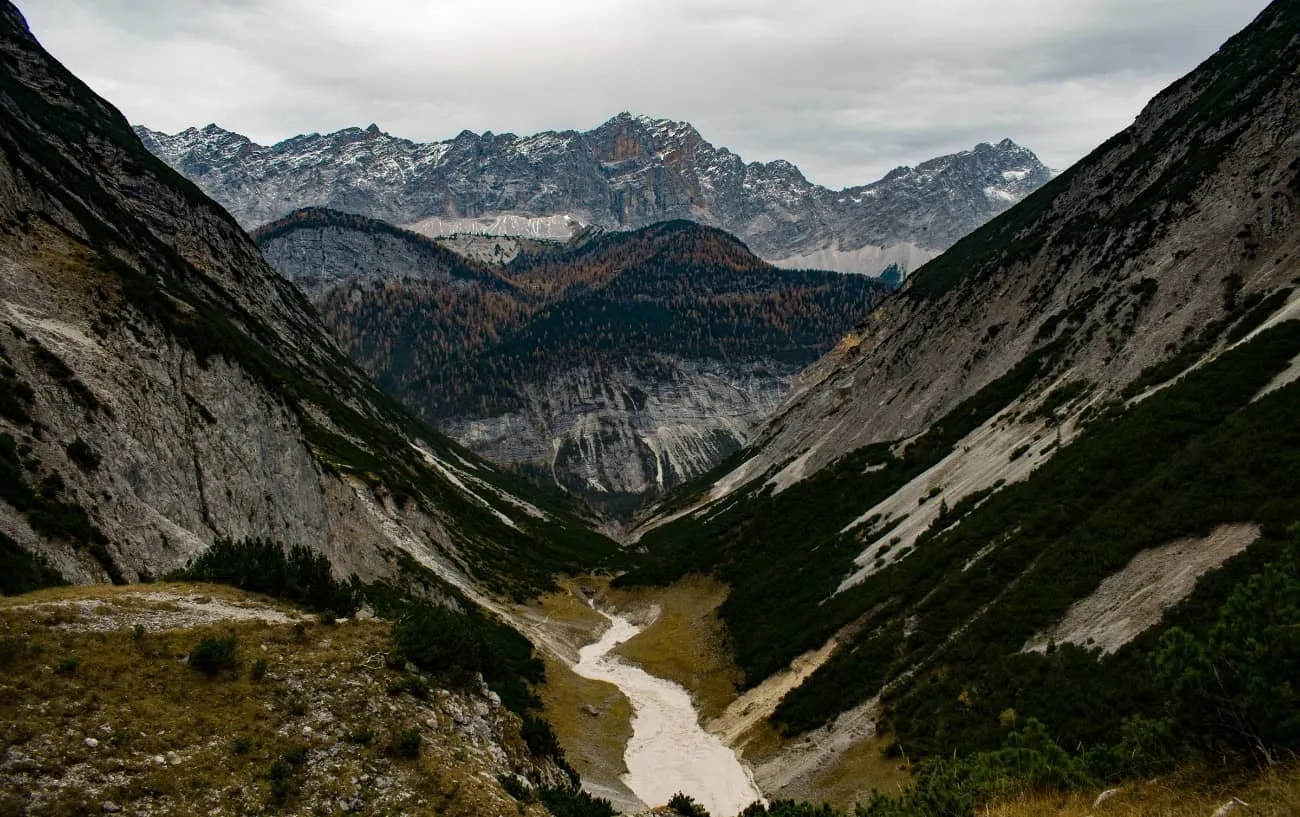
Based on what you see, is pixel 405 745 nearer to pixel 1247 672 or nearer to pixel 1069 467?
pixel 1247 672

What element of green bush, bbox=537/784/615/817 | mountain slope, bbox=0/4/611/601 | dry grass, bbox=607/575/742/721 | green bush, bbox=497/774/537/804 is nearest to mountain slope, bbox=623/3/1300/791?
dry grass, bbox=607/575/742/721

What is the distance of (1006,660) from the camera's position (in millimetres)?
30906

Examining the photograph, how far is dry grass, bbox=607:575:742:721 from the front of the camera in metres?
53.5

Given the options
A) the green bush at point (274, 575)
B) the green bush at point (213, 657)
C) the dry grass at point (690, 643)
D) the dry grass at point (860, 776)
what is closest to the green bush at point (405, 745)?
the green bush at point (213, 657)

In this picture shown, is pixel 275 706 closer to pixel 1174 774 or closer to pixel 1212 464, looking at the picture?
pixel 1174 774

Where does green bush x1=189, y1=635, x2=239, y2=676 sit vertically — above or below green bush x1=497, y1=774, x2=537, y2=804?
above

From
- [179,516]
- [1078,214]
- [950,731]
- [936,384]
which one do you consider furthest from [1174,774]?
[1078,214]

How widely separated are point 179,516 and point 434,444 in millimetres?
151493

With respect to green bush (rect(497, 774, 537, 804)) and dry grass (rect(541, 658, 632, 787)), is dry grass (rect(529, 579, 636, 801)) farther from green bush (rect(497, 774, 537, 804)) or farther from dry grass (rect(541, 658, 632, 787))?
green bush (rect(497, 774, 537, 804))

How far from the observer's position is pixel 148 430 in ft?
127

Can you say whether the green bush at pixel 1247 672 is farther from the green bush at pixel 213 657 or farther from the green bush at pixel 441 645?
the green bush at pixel 213 657

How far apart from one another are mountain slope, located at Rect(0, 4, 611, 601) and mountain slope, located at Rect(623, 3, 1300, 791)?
28686 mm

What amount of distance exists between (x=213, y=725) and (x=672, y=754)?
106ft

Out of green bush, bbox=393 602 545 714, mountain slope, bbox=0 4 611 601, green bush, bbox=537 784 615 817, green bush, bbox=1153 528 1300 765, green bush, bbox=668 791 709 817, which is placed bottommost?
green bush, bbox=668 791 709 817
